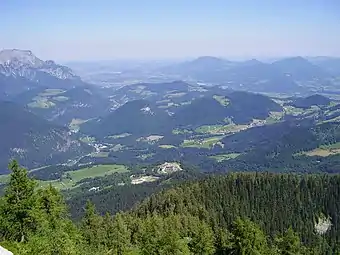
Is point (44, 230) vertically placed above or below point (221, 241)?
above

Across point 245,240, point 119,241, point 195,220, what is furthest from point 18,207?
point 195,220

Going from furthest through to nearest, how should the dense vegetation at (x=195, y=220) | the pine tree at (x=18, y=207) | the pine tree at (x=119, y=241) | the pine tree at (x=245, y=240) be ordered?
1. the pine tree at (x=119, y=241)
2. the pine tree at (x=245, y=240)
3. the dense vegetation at (x=195, y=220)
4. the pine tree at (x=18, y=207)

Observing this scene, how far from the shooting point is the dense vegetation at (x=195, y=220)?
5494 centimetres

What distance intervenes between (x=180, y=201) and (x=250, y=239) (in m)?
67.1

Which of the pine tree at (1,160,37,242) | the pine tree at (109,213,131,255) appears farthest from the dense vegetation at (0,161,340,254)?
the pine tree at (1,160,37,242)

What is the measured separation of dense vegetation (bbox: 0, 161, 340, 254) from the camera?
54938 mm

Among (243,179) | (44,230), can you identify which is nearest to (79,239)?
(44,230)

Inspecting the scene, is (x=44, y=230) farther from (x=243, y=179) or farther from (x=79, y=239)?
(x=243, y=179)

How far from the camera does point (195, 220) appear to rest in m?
124

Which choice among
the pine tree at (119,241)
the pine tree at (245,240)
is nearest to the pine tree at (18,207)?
the pine tree at (119,241)

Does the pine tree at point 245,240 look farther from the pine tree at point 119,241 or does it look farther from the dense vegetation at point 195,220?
the pine tree at point 119,241

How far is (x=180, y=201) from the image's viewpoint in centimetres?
14512

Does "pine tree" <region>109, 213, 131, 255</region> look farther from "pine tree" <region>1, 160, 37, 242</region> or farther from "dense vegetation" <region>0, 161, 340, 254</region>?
"pine tree" <region>1, 160, 37, 242</region>

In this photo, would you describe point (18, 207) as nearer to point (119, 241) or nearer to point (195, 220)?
point (119, 241)
